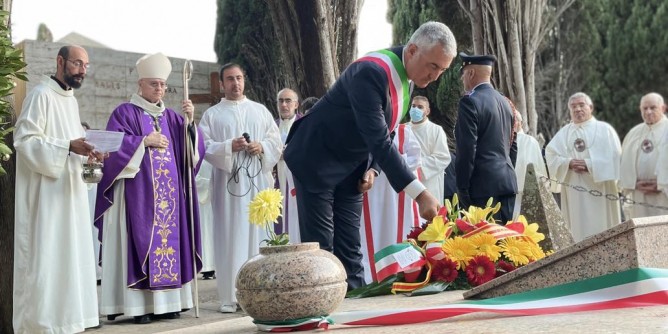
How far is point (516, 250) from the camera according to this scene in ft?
14.6

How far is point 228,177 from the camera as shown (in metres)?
7.87

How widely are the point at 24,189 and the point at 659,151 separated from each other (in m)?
7.48

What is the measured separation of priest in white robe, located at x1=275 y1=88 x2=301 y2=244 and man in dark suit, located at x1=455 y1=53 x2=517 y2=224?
127 inches

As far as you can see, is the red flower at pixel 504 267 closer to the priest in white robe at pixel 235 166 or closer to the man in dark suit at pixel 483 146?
the man in dark suit at pixel 483 146

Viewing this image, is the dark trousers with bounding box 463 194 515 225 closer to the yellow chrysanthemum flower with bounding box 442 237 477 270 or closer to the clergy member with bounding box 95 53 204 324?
the yellow chrysanthemum flower with bounding box 442 237 477 270

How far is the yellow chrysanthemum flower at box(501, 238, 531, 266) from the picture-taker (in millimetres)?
4445

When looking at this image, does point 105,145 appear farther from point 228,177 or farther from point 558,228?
point 558,228

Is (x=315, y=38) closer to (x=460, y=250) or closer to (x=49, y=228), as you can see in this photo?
(x=49, y=228)

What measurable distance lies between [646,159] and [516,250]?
6.58 meters

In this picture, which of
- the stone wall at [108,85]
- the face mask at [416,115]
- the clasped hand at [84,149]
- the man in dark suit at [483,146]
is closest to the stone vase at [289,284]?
the man in dark suit at [483,146]

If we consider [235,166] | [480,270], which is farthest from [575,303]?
[235,166]

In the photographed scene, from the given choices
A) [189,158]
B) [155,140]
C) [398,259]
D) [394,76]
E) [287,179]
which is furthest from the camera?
[287,179]

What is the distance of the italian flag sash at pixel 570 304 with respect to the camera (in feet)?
10.6

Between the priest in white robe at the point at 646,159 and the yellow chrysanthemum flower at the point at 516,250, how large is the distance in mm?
6321
